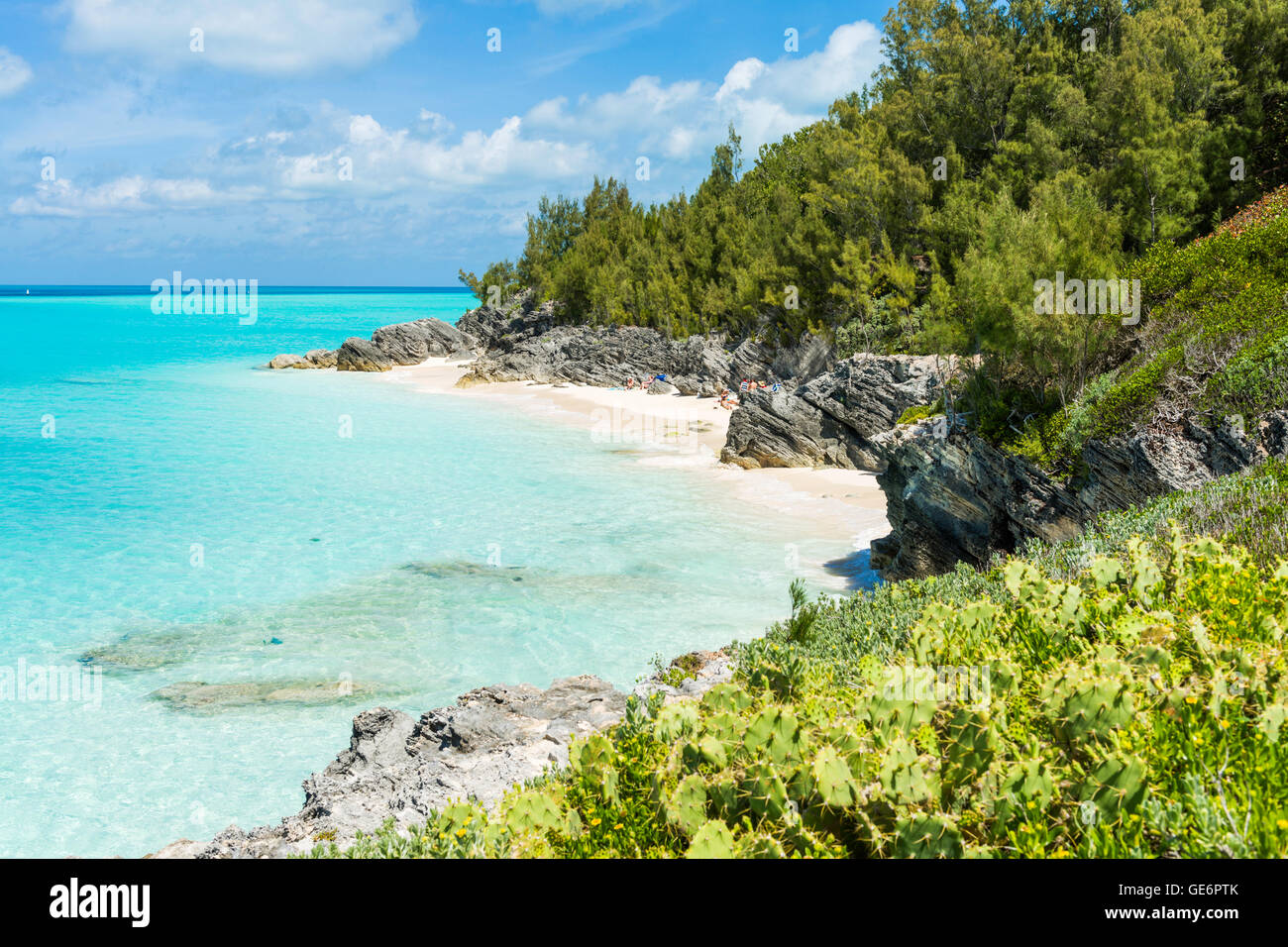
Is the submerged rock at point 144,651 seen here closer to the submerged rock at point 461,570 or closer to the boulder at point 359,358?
the submerged rock at point 461,570

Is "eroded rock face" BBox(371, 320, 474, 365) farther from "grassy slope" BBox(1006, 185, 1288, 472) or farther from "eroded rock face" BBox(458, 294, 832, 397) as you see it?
"grassy slope" BBox(1006, 185, 1288, 472)

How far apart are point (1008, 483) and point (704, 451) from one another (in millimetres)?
22159

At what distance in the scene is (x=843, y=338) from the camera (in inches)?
1785

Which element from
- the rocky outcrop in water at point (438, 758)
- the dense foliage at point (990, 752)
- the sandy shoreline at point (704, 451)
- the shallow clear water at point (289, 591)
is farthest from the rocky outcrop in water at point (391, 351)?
the dense foliage at point (990, 752)

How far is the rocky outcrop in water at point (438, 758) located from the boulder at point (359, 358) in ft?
242

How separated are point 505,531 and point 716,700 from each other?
20237mm

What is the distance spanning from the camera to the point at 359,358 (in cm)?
8019

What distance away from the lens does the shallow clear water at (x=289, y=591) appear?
1367 centimetres

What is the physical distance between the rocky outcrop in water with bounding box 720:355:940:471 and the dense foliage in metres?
25.0

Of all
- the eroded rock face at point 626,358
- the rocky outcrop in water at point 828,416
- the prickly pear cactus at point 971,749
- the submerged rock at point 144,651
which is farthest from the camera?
the eroded rock face at point 626,358

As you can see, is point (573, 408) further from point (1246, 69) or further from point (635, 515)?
point (1246, 69)

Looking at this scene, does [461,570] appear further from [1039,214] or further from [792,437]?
[1039,214]

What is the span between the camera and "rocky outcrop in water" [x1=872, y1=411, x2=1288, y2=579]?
13.5 m
